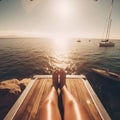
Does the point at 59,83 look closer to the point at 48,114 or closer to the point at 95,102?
the point at 95,102

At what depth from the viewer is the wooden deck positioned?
3.02 m

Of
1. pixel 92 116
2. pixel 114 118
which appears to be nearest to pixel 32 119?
pixel 92 116

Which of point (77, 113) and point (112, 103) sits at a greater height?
point (77, 113)

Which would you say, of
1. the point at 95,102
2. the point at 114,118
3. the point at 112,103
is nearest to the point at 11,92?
the point at 95,102

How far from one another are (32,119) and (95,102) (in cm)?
224

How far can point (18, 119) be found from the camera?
9.43 ft

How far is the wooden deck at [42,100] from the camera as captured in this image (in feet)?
9.92

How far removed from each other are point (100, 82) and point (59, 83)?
413 inches

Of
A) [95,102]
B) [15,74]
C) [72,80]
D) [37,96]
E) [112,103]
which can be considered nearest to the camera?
[95,102]

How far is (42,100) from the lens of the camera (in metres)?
3.82

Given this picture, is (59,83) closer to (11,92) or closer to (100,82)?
(11,92)

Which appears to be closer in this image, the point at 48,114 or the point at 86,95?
the point at 48,114

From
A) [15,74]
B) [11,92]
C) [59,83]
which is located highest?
[59,83]

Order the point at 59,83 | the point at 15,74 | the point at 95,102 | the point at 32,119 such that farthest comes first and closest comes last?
the point at 15,74
the point at 59,83
the point at 95,102
the point at 32,119
